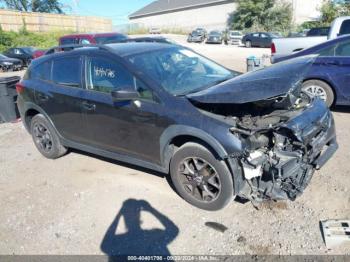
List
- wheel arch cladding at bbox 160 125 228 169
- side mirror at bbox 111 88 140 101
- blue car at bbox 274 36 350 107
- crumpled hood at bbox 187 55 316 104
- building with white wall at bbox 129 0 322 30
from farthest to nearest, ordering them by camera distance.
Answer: building with white wall at bbox 129 0 322 30 → blue car at bbox 274 36 350 107 → side mirror at bbox 111 88 140 101 → wheel arch cladding at bbox 160 125 228 169 → crumpled hood at bbox 187 55 316 104

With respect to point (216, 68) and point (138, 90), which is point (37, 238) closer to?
point (138, 90)

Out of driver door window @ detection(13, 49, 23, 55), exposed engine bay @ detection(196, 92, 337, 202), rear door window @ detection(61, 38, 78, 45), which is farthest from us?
driver door window @ detection(13, 49, 23, 55)

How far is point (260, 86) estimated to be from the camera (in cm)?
322

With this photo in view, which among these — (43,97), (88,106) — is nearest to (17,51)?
(43,97)

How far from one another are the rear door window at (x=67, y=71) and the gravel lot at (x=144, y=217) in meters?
1.36

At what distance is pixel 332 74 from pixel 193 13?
5289cm

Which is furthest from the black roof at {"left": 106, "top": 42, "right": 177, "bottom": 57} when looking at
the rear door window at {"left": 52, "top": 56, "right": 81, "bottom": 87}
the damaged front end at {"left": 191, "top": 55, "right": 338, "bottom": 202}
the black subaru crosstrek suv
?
the damaged front end at {"left": 191, "top": 55, "right": 338, "bottom": 202}

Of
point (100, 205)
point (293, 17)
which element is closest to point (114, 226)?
point (100, 205)

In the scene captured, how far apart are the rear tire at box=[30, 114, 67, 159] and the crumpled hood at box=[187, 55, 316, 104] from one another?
2.69m

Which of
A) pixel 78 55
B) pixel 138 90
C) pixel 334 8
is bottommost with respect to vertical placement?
pixel 138 90

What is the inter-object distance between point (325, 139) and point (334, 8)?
3538cm

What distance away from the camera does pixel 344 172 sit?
424 centimetres

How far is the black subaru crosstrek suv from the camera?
128 inches

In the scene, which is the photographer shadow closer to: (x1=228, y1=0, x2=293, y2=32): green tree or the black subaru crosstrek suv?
the black subaru crosstrek suv
